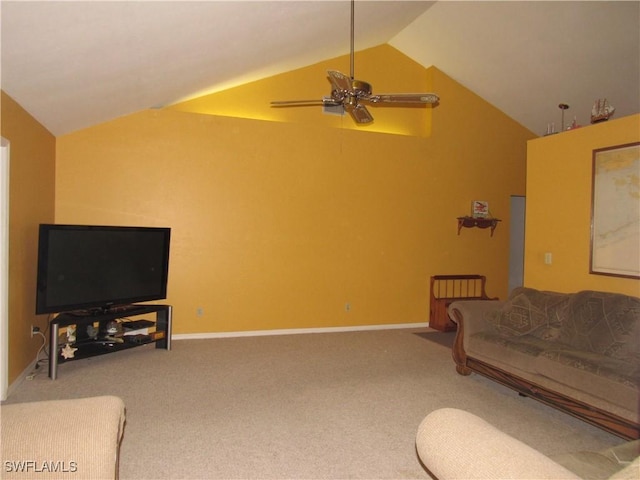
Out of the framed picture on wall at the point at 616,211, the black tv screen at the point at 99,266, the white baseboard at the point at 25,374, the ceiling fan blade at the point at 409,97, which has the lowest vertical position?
the white baseboard at the point at 25,374

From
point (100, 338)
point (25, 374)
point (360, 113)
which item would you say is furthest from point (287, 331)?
point (360, 113)

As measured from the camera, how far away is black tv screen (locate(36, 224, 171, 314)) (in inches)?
142

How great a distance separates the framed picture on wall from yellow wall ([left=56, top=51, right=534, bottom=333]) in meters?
2.68

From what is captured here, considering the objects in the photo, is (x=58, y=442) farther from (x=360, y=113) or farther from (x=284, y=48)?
(x=284, y=48)

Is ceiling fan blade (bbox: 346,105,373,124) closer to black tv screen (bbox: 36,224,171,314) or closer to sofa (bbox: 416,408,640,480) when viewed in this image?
sofa (bbox: 416,408,640,480)

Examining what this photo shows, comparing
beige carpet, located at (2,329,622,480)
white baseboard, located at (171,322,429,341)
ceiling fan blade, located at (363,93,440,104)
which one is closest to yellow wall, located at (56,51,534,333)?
white baseboard, located at (171,322,429,341)

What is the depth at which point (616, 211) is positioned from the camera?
3408 millimetres

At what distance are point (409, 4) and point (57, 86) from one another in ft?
12.6

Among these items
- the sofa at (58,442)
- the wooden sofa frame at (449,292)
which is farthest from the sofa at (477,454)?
Answer: the wooden sofa frame at (449,292)

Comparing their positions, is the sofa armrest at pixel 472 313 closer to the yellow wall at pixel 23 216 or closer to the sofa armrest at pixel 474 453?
the sofa armrest at pixel 474 453

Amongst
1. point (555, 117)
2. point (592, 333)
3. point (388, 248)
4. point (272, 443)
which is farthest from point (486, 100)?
point (272, 443)

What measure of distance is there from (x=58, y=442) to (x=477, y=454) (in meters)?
1.25

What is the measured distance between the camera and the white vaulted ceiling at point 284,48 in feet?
7.93

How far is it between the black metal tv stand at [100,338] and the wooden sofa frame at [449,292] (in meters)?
3.73
